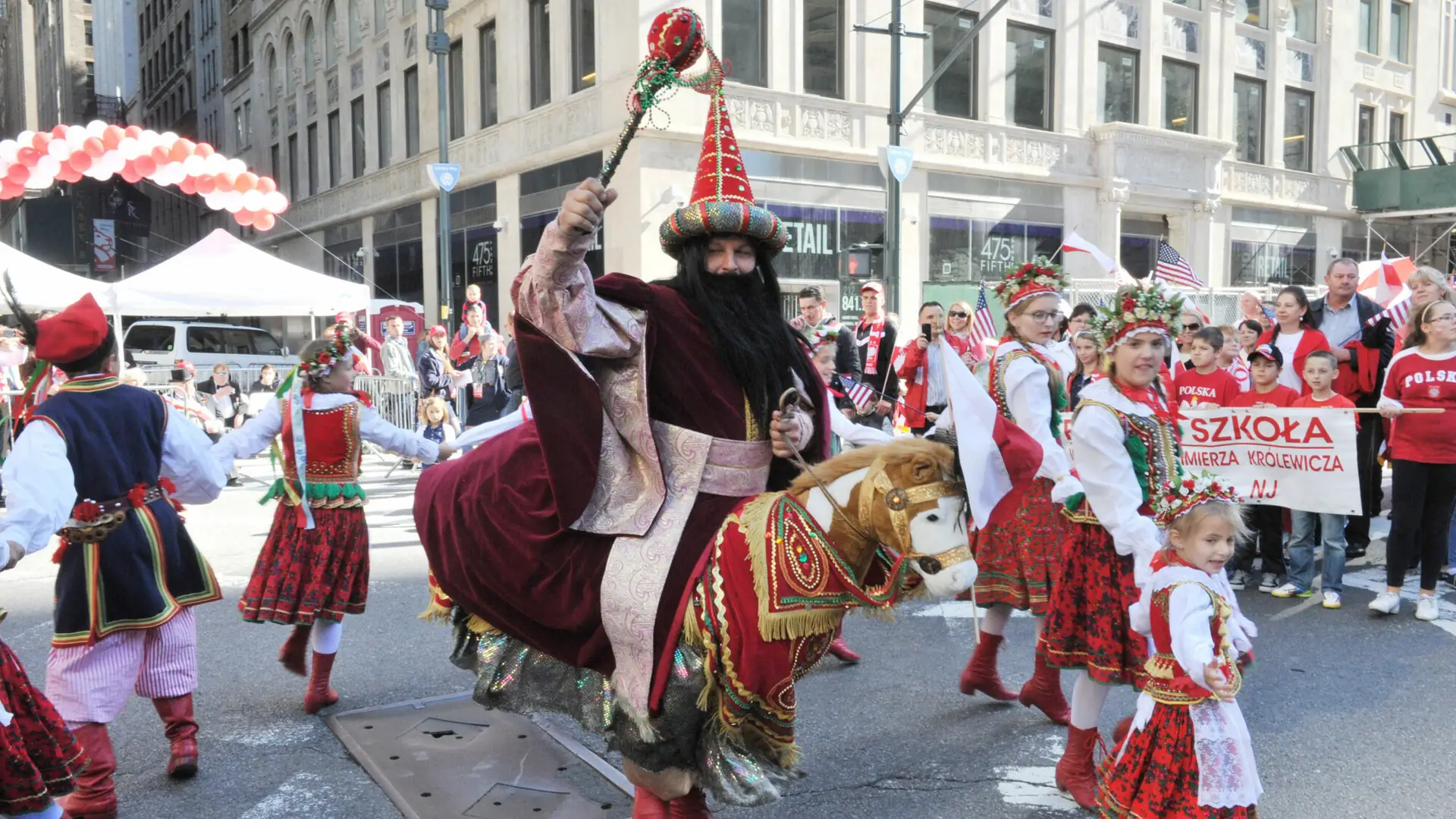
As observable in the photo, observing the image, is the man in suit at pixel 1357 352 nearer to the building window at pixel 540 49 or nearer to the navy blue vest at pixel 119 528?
the navy blue vest at pixel 119 528

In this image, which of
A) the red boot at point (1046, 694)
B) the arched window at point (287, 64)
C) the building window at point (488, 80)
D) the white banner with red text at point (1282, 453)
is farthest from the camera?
the arched window at point (287, 64)

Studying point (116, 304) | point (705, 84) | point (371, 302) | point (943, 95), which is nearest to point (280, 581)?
point (705, 84)

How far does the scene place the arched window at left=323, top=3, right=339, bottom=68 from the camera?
29750mm

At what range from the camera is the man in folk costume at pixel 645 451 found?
111 inches

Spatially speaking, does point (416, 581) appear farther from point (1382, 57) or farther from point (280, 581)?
→ point (1382, 57)

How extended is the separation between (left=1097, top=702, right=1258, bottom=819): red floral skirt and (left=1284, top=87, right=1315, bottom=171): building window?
2843cm

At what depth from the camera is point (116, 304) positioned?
43.7 feet

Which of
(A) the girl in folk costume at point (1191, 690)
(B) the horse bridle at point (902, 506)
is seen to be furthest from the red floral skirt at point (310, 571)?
(A) the girl in folk costume at point (1191, 690)

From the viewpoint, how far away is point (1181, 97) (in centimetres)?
2509

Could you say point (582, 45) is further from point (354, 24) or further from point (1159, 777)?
point (1159, 777)

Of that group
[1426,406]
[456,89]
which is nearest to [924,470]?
[1426,406]

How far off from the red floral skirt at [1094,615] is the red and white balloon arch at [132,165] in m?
9.70

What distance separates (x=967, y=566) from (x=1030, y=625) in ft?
13.5

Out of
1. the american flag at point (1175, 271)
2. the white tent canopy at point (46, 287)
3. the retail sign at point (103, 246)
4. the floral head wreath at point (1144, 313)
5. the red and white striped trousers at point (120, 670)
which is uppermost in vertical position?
the retail sign at point (103, 246)
